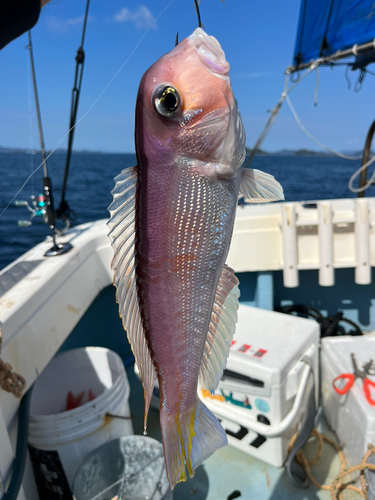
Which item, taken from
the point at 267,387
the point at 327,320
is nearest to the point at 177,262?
the point at 267,387

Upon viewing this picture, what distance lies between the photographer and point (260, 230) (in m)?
3.05

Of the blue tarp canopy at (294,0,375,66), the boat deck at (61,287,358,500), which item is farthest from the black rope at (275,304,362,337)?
the blue tarp canopy at (294,0,375,66)

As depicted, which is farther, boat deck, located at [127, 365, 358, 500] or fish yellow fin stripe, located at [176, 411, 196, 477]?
boat deck, located at [127, 365, 358, 500]

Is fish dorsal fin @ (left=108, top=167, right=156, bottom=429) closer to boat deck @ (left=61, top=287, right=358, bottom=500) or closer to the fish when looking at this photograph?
the fish

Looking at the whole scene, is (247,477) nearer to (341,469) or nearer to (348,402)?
(341,469)

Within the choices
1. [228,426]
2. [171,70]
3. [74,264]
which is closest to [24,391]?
[74,264]

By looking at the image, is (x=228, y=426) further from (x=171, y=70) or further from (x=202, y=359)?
(x=171, y=70)

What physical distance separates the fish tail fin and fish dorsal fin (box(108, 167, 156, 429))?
112 millimetres

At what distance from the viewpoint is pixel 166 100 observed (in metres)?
0.68

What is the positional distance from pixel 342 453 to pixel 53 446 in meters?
1.68

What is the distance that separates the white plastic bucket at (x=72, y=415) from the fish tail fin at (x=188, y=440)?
1.07 m

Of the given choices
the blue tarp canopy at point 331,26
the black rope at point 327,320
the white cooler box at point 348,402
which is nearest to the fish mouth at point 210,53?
the white cooler box at point 348,402

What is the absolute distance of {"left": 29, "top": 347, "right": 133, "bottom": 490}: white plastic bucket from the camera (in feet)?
5.57

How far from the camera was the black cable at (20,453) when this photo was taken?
4.12 feet
